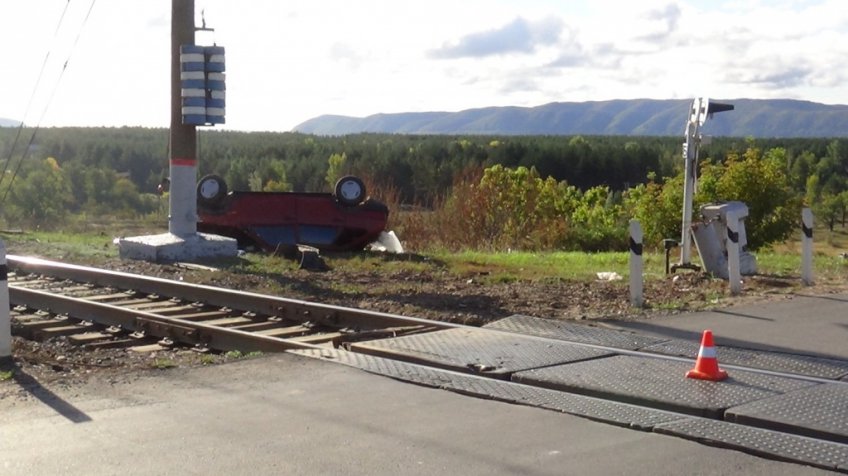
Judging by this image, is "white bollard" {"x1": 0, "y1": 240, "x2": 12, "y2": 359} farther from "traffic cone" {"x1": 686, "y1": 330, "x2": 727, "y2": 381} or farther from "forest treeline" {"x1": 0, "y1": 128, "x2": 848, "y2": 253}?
"forest treeline" {"x1": 0, "y1": 128, "x2": 848, "y2": 253}

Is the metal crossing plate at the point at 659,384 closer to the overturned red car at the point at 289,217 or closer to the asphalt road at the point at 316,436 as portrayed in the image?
the asphalt road at the point at 316,436

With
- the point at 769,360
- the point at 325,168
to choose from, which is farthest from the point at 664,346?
the point at 325,168

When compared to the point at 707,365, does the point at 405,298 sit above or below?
below

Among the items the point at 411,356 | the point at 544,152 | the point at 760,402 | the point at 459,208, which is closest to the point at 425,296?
the point at 411,356

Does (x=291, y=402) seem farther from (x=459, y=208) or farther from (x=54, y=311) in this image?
(x=459, y=208)

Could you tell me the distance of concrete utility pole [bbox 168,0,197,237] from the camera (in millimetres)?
16656

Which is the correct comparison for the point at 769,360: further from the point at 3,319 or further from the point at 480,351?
the point at 3,319

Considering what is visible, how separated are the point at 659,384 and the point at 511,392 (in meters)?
0.99

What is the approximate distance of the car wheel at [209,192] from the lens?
1920 cm

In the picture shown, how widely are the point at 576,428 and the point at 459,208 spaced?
3222cm

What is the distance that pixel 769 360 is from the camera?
27.2 ft

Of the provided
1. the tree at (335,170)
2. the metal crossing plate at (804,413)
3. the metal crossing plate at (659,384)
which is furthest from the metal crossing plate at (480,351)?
the tree at (335,170)

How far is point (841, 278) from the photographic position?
1425 centimetres

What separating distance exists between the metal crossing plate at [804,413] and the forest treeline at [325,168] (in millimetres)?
29610
